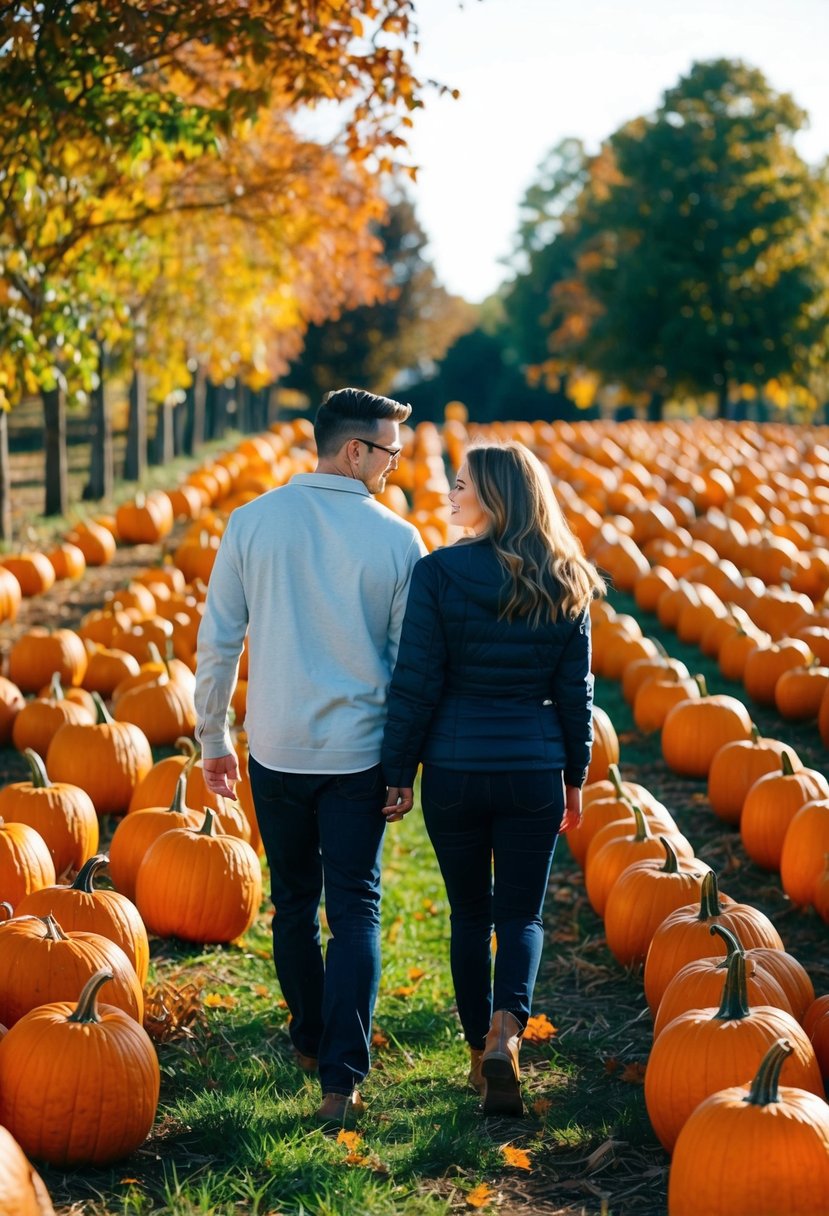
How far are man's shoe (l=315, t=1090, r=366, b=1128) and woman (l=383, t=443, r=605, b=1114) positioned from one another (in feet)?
1.29

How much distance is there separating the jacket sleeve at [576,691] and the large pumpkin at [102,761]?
3.34 metres

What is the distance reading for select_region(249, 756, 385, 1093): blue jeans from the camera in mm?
3807

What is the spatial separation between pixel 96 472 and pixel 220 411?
19193mm

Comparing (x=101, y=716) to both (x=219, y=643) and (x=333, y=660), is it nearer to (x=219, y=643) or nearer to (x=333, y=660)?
(x=219, y=643)

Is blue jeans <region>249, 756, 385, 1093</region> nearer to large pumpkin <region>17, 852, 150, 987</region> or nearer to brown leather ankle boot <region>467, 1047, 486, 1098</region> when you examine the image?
brown leather ankle boot <region>467, 1047, 486, 1098</region>

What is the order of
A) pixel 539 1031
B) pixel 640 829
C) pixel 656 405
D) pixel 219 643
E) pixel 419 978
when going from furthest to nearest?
pixel 656 405 < pixel 640 829 < pixel 419 978 < pixel 539 1031 < pixel 219 643

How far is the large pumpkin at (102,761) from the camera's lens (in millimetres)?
6715

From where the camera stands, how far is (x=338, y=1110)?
376 centimetres

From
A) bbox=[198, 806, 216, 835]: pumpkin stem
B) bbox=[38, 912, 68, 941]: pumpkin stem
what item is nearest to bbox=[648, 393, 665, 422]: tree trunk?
bbox=[198, 806, 216, 835]: pumpkin stem

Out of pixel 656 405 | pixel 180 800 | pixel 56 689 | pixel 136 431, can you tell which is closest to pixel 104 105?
pixel 56 689

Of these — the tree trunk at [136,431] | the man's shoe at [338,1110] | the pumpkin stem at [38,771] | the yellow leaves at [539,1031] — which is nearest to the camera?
the man's shoe at [338,1110]

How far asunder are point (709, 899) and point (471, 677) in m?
1.20

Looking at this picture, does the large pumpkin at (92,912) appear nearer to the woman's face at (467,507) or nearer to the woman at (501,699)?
the woman at (501,699)

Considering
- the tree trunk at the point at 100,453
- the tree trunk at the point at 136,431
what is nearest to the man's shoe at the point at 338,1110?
the tree trunk at the point at 100,453
